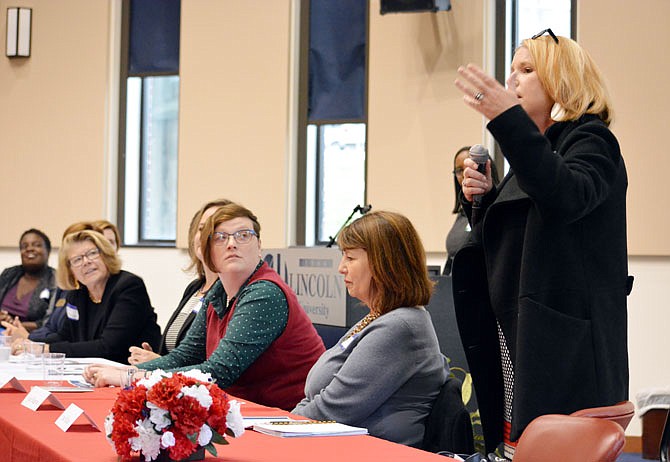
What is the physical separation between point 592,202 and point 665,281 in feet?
14.0

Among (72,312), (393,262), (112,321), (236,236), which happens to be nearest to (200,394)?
(393,262)

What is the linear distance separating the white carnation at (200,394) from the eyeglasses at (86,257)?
324cm

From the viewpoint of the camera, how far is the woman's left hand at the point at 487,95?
1894mm

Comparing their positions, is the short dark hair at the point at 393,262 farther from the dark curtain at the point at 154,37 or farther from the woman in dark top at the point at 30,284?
the dark curtain at the point at 154,37

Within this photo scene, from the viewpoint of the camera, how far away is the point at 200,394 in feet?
5.30

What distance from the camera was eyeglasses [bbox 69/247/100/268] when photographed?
15.5 feet

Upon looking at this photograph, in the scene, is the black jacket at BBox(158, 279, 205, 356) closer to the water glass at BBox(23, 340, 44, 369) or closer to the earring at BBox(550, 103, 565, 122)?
the water glass at BBox(23, 340, 44, 369)

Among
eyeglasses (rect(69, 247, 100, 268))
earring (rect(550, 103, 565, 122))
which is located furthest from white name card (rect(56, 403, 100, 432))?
eyeglasses (rect(69, 247, 100, 268))

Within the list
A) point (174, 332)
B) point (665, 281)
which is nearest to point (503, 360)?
point (174, 332)

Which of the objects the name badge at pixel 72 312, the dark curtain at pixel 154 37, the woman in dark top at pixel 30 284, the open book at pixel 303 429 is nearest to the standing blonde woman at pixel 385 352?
the open book at pixel 303 429

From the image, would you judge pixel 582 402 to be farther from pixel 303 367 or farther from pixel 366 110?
pixel 366 110

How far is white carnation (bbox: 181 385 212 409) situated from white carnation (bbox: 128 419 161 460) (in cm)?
8

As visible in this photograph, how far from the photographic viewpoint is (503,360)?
2133mm

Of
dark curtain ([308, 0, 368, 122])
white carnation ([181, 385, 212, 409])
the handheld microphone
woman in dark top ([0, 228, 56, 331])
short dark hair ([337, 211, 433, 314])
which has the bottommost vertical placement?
woman in dark top ([0, 228, 56, 331])
